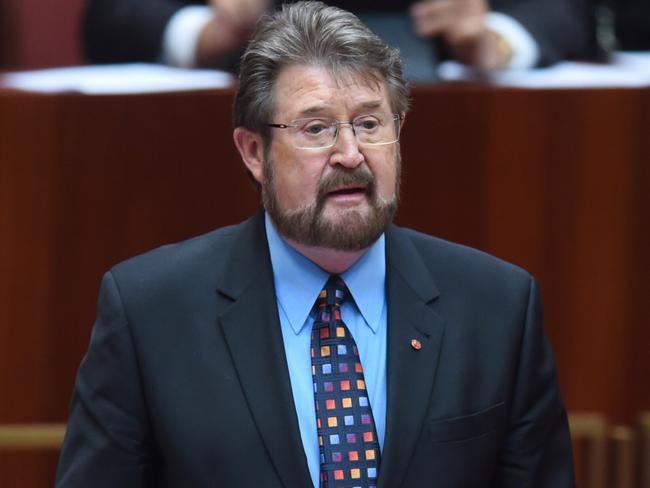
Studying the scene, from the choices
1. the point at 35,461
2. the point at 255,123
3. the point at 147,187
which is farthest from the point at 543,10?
the point at 35,461

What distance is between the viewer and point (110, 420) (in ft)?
6.46

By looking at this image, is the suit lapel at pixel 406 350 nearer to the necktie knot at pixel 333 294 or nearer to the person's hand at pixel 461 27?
the necktie knot at pixel 333 294

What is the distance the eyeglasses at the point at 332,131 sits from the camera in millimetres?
1973

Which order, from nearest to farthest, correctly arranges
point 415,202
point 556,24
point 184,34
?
1. point 415,202
2. point 184,34
3. point 556,24

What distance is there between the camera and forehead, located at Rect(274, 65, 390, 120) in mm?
1967

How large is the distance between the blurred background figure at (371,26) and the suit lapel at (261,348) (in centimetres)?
82

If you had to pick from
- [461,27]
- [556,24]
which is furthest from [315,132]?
[556,24]

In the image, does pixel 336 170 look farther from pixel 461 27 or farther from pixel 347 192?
pixel 461 27

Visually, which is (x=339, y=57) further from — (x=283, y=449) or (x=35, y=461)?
(x=35, y=461)

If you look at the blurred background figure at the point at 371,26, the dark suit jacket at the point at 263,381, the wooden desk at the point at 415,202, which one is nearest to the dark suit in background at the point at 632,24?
the blurred background figure at the point at 371,26

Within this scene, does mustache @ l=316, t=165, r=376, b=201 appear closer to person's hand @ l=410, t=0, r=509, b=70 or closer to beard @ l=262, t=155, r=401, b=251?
beard @ l=262, t=155, r=401, b=251

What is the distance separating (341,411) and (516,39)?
4.11 feet

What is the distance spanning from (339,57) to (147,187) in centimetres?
83

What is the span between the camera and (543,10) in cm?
309
